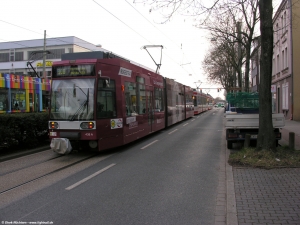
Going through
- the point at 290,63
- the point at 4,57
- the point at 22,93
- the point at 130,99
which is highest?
the point at 4,57

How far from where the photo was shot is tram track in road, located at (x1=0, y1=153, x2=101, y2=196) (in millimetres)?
6195

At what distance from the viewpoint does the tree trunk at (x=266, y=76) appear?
808cm

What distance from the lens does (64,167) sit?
7.81m

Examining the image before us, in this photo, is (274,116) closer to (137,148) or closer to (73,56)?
(137,148)

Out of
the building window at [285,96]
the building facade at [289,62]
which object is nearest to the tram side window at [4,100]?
the building facade at [289,62]

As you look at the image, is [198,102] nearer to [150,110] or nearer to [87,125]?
[150,110]

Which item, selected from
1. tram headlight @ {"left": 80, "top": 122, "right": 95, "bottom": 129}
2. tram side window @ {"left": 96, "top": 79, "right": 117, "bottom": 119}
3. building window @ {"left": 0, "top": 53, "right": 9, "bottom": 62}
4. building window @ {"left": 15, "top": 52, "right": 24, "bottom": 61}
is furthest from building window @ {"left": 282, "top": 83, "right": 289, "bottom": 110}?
building window @ {"left": 0, "top": 53, "right": 9, "bottom": 62}

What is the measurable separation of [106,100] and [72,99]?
3.49 ft

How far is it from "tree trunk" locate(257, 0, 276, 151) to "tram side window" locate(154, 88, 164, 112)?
719 cm

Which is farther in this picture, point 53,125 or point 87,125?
point 53,125

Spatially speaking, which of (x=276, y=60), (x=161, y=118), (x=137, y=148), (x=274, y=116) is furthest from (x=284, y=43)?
(x=137, y=148)

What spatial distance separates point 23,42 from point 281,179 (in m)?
65.3

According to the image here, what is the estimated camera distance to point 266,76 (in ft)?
27.1

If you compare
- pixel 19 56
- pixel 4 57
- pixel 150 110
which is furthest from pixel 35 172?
pixel 4 57
